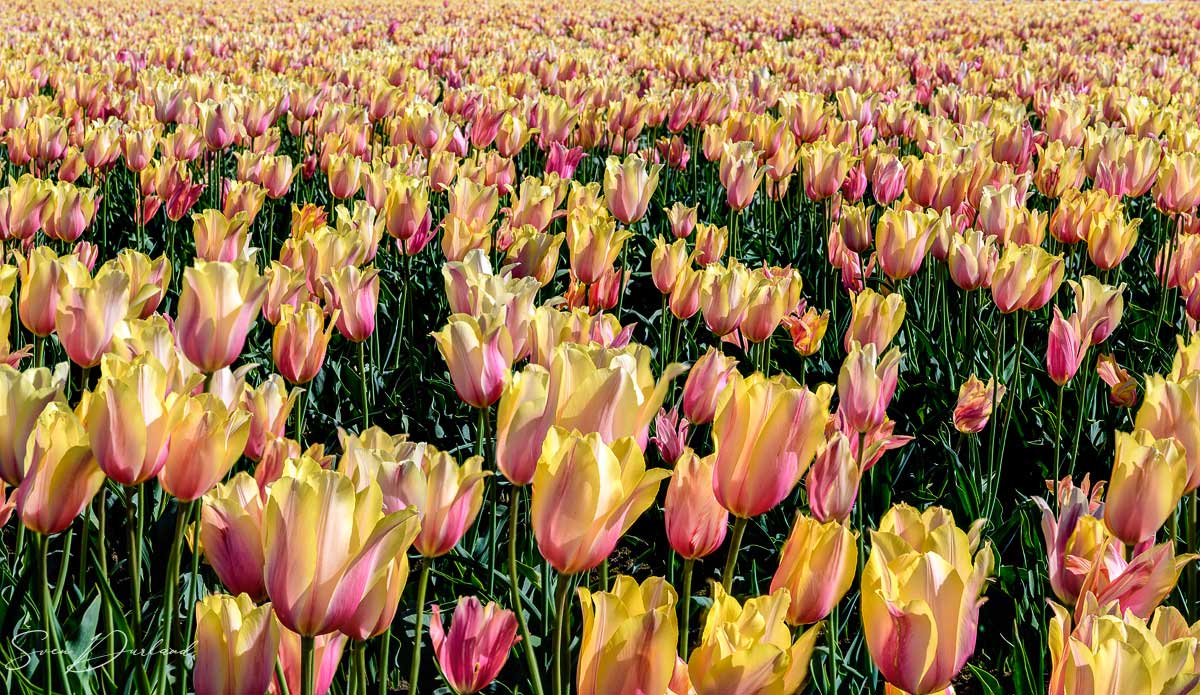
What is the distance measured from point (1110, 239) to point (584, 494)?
2.24 m

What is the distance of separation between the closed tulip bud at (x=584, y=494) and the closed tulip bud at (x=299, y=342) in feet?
2.95

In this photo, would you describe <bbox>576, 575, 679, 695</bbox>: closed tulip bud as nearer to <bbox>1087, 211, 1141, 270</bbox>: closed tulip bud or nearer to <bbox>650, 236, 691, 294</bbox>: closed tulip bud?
<bbox>650, 236, 691, 294</bbox>: closed tulip bud

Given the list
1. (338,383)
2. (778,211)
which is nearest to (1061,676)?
(338,383)

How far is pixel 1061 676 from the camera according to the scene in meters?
0.91

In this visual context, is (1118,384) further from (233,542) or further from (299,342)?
(233,542)

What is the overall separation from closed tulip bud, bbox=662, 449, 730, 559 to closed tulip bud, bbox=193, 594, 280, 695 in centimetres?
45

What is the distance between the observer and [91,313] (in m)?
1.64

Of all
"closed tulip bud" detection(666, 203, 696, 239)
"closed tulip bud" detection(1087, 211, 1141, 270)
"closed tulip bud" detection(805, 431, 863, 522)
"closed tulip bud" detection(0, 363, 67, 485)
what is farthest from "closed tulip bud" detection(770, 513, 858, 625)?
"closed tulip bud" detection(666, 203, 696, 239)

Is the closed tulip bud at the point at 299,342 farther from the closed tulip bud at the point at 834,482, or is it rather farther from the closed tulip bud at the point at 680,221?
the closed tulip bud at the point at 680,221

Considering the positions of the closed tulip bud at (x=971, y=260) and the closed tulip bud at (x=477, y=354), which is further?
the closed tulip bud at (x=971, y=260)

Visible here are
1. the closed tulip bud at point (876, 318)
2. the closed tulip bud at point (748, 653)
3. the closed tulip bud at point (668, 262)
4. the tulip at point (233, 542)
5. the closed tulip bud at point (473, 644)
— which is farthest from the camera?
the closed tulip bud at point (668, 262)

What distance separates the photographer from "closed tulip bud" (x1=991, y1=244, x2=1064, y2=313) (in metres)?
2.33

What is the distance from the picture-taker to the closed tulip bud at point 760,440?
1.16 metres

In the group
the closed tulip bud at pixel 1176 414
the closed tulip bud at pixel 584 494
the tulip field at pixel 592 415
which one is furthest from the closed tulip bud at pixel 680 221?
the closed tulip bud at pixel 584 494
